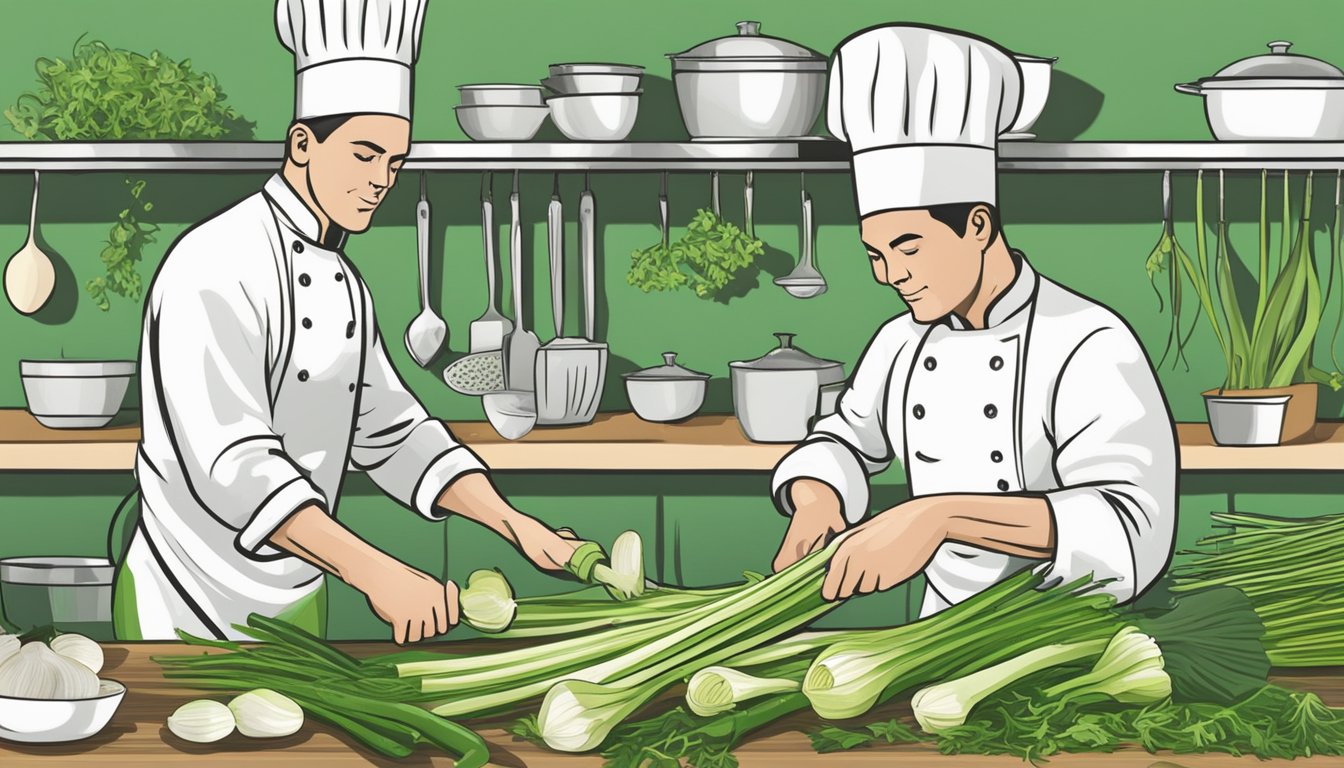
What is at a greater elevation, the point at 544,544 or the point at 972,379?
the point at 972,379

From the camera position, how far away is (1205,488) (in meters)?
2.59

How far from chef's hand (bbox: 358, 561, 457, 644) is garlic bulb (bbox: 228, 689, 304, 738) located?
0.19 meters

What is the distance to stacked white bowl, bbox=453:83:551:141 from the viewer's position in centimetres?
225

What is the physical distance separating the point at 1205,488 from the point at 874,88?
1.31 m

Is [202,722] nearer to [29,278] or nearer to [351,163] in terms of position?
[351,163]

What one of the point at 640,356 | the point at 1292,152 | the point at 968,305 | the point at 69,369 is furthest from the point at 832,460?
the point at 69,369

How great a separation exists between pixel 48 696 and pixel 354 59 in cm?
111

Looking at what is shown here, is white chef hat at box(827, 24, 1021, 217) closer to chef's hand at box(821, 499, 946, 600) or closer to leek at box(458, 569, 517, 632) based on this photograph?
chef's hand at box(821, 499, 946, 600)

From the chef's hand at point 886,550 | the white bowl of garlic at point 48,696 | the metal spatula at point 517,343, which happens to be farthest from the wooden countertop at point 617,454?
the white bowl of garlic at point 48,696

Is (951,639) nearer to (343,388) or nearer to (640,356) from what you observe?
(343,388)

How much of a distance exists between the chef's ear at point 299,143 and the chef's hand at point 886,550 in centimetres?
106

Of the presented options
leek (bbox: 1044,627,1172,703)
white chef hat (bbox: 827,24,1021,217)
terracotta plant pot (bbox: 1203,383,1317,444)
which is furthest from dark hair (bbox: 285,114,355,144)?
terracotta plant pot (bbox: 1203,383,1317,444)

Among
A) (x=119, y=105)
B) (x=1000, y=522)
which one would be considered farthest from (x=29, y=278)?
(x=1000, y=522)

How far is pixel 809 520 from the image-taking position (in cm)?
181
